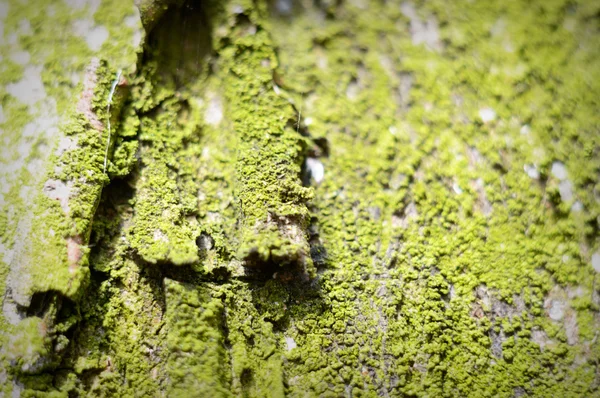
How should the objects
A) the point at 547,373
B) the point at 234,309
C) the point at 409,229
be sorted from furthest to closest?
the point at 409,229 → the point at 234,309 → the point at 547,373

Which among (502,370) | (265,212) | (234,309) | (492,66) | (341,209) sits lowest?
(502,370)

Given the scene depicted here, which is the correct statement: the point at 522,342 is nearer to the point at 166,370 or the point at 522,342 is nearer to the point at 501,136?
the point at 501,136

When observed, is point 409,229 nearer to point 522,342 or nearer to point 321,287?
point 321,287

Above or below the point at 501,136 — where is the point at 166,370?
below

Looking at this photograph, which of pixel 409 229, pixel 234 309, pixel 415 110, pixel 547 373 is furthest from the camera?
pixel 415 110

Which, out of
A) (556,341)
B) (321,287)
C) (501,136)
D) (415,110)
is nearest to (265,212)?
(321,287)

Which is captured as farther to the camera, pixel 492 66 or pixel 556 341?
pixel 492 66
